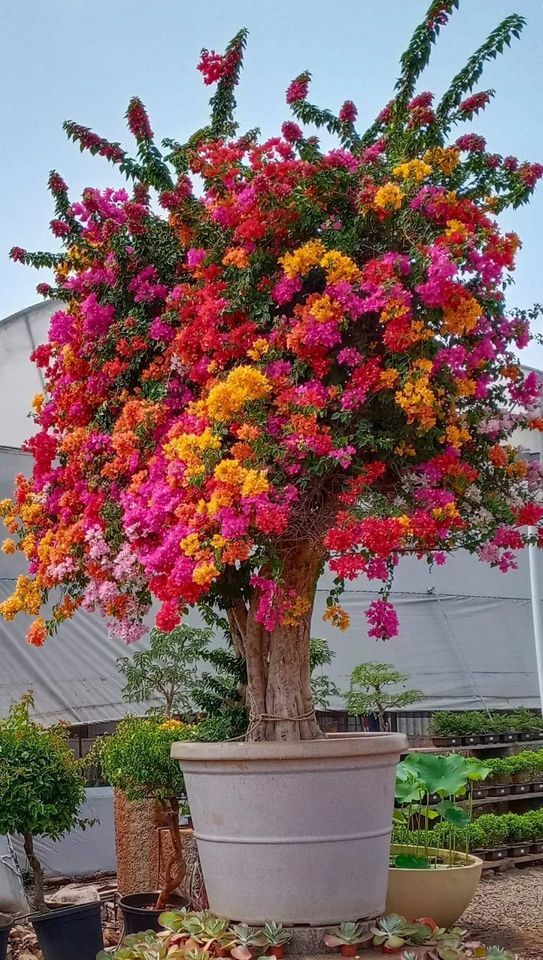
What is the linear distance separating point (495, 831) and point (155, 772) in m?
3.10

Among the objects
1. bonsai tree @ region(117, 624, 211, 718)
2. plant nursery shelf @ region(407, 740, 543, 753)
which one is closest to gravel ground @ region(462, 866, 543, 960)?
plant nursery shelf @ region(407, 740, 543, 753)

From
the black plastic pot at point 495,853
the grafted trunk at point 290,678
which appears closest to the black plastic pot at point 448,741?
the black plastic pot at point 495,853

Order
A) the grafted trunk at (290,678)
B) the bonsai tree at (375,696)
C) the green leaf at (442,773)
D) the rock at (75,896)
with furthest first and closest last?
the bonsai tree at (375,696) → the rock at (75,896) → the green leaf at (442,773) → the grafted trunk at (290,678)

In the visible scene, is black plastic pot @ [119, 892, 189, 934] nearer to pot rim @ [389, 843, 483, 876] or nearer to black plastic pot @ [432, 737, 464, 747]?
pot rim @ [389, 843, 483, 876]

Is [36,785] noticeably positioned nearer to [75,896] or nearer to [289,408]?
[75,896]

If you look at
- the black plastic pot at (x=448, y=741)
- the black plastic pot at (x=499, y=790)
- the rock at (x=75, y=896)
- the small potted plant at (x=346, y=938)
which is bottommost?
the rock at (x=75, y=896)

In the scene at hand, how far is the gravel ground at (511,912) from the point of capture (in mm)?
5151

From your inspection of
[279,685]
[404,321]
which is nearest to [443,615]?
[279,685]

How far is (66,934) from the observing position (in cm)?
458

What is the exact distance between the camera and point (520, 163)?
13.2ft

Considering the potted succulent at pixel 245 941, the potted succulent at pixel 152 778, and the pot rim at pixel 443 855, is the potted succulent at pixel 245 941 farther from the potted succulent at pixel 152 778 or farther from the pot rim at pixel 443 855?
the pot rim at pixel 443 855

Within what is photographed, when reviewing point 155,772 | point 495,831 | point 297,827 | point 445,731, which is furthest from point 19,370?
point 297,827

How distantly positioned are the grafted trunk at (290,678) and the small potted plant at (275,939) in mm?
707

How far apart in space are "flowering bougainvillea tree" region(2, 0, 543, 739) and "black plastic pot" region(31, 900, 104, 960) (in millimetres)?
1300
